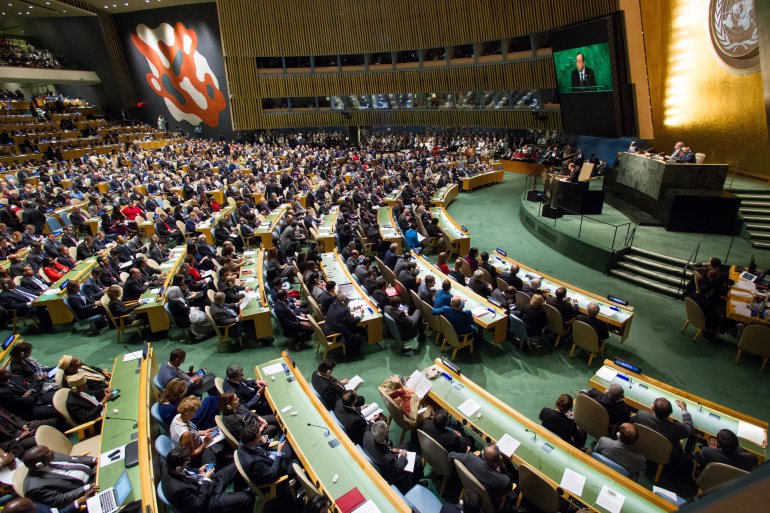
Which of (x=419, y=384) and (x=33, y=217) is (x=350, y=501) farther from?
(x=33, y=217)

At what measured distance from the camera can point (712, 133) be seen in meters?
12.7

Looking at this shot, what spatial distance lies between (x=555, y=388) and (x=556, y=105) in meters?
18.8

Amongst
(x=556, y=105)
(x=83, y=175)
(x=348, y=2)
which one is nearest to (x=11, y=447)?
(x=83, y=175)

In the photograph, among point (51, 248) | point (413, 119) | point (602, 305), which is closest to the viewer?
point (602, 305)

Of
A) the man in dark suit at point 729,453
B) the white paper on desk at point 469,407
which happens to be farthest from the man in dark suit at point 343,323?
the man in dark suit at point 729,453

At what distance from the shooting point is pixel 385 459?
13.9 ft

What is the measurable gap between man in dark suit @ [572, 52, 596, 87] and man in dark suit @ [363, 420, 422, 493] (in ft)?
53.8

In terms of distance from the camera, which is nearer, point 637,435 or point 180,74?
point 637,435

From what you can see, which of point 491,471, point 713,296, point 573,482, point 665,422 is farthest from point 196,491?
point 713,296

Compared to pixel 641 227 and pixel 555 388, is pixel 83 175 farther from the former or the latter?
pixel 641 227

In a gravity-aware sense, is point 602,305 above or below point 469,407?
above

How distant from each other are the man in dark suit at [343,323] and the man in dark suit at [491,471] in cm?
330

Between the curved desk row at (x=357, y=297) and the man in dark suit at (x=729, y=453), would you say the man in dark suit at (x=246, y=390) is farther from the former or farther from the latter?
the man in dark suit at (x=729, y=453)

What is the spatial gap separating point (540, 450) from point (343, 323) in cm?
369
